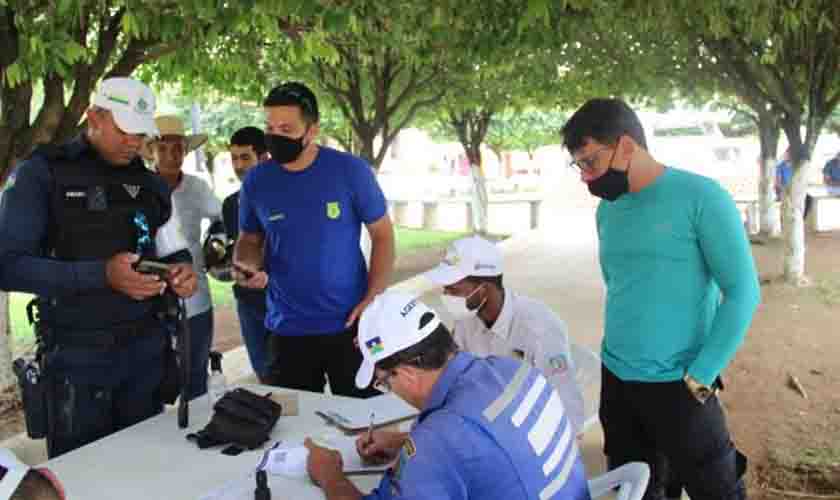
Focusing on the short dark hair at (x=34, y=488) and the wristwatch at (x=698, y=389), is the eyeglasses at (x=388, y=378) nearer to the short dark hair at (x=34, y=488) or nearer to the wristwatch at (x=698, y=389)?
the short dark hair at (x=34, y=488)

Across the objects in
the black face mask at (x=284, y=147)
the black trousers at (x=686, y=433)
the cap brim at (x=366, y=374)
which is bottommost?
the black trousers at (x=686, y=433)

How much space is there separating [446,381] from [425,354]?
0.27ft

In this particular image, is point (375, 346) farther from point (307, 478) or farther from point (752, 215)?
point (752, 215)

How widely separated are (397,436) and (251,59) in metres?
5.35

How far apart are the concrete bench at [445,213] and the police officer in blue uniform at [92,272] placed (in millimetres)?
15995

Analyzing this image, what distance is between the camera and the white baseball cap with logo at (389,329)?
1.95 meters

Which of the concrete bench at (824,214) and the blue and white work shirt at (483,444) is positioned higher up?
the blue and white work shirt at (483,444)

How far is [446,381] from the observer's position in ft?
6.33

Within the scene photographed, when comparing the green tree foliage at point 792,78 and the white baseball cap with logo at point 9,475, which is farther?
the green tree foliage at point 792,78

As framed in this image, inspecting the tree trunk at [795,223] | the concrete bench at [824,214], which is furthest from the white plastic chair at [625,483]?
the concrete bench at [824,214]

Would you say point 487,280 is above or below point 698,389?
above

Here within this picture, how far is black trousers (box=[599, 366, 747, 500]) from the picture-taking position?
267 centimetres

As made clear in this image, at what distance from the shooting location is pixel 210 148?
17391mm

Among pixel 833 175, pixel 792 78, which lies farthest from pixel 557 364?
pixel 833 175
